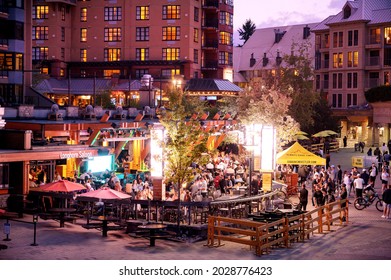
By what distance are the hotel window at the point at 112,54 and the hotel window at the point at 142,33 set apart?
9.33 ft

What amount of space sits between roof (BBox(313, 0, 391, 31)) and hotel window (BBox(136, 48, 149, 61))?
21.5m

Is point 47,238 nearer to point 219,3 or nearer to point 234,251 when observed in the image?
point 234,251

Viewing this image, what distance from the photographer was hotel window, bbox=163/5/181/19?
71500mm

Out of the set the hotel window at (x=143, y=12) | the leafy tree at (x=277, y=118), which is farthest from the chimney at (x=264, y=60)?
the leafy tree at (x=277, y=118)

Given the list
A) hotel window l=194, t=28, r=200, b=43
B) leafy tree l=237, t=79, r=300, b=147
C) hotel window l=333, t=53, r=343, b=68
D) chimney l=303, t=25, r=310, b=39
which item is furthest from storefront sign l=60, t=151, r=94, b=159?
chimney l=303, t=25, r=310, b=39

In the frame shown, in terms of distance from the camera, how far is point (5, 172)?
25.4 metres

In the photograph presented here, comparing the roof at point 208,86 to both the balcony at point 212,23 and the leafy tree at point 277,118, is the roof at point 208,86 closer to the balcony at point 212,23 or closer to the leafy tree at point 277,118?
the balcony at point 212,23

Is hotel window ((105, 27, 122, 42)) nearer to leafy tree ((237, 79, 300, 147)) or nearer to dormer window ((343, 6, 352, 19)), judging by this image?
dormer window ((343, 6, 352, 19))

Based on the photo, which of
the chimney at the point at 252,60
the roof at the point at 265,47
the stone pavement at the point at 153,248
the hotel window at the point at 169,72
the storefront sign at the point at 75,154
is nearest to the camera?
the stone pavement at the point at 153,248

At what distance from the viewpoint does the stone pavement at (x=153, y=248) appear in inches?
744

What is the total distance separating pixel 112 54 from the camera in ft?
243

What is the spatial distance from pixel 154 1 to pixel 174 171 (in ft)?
166

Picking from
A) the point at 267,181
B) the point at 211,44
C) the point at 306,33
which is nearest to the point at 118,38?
the point at 211,44
